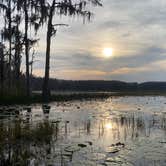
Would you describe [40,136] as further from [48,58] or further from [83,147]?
[48,58]

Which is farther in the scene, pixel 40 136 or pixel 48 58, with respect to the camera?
pixel 48 58

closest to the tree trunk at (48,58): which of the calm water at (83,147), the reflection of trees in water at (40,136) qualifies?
the reflection of trees in water at (40,136)

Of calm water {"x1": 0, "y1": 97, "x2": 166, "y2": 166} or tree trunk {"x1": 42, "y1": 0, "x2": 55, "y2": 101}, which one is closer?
calm water {"x1": 0, "y1": 97, "x2": 166, "y2": 166}

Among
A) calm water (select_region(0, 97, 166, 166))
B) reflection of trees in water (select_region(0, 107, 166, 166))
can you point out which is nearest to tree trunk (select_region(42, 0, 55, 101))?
reflection of trees in water (select_region(0, 107, 166, 166))

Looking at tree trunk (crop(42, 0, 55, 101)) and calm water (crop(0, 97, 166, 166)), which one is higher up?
tree trunk (crop(42, 0, 55, 101))

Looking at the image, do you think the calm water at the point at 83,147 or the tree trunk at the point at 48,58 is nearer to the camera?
the calm water at the point at 83,147

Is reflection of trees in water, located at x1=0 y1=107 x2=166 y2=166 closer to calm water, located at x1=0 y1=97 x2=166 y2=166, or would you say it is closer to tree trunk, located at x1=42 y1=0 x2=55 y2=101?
calm water, located at x1=0 y1=97 x2=166 y2=166

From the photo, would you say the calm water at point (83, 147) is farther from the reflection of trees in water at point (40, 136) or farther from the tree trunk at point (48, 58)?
the tree trunk at point (48, 58)

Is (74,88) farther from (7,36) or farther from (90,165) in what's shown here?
(90,165)

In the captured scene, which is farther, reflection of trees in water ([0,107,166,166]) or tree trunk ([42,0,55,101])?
tree trunk ([42,0,55,101])

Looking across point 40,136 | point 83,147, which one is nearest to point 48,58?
point 40,136

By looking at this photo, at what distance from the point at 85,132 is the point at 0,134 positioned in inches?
134

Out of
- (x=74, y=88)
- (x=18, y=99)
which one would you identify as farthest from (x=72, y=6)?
→ (x=74, y=88)

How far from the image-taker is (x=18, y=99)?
76.4 ft
